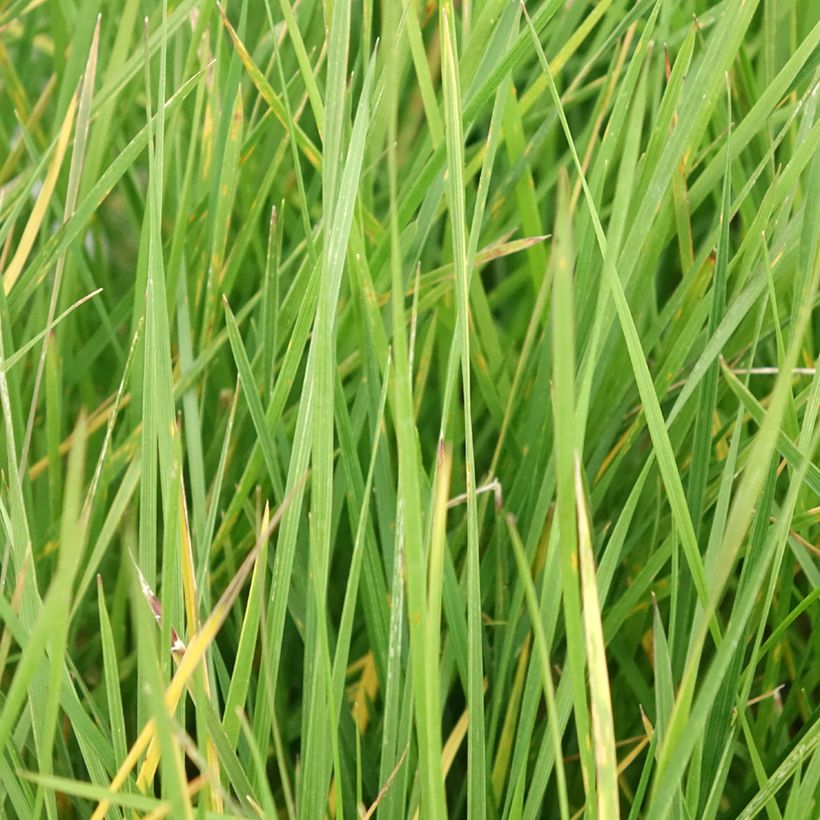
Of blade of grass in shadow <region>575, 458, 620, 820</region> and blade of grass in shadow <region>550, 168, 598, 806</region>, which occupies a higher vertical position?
blade of grass in shadow <region>550, 168, 598, 806</region>

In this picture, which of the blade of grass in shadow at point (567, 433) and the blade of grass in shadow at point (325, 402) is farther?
the blade of grass in shadow at point (325, 402)

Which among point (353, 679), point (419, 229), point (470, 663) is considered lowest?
point (353, 679)

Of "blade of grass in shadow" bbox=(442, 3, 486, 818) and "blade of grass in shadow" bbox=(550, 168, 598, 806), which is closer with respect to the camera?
Answer: "blade of grass in shadow" bbox=(550, 168, 598, 806)

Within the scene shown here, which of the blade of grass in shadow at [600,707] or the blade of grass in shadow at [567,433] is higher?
the blade of grass in shadow at [567,433]

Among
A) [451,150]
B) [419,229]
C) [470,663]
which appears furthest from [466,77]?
[470,663]

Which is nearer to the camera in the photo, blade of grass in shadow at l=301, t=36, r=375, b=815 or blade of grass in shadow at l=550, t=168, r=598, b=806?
blade of grass in shadow at l=550, t=168, r=598, b=806

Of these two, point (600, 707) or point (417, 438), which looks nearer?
point (600, 707)

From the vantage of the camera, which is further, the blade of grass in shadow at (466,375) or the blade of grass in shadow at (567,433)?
the blade of grass in shadow at (466,375)

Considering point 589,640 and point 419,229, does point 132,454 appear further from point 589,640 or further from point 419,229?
point 589,640
